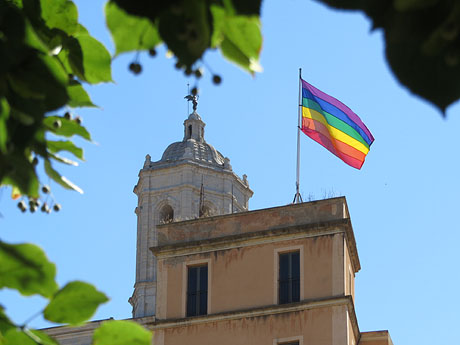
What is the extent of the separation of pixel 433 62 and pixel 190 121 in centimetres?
8333

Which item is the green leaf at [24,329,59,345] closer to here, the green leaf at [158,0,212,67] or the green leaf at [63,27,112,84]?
the green leaf at [63,27,112,84]

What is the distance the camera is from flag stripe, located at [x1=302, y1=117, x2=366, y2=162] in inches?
1268

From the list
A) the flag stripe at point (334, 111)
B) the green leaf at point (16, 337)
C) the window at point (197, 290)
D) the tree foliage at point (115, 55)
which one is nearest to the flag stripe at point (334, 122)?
the flag stripe at point (334, 111)

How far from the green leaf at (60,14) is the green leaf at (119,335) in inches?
32.3

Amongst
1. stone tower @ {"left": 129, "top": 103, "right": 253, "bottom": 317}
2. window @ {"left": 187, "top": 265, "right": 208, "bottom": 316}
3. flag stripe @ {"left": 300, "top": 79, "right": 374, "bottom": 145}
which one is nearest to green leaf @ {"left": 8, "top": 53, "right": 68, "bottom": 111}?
window @ {"left": 187, "top": 265, "right": 208, "bottom": 316}

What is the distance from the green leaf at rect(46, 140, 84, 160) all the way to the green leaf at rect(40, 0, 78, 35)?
0.29m

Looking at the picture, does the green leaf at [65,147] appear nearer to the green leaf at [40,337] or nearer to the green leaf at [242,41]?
the green leaf at [40,337]

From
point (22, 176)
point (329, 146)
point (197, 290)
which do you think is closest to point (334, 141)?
point (329, 146)

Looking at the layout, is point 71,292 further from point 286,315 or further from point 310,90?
point 310,90

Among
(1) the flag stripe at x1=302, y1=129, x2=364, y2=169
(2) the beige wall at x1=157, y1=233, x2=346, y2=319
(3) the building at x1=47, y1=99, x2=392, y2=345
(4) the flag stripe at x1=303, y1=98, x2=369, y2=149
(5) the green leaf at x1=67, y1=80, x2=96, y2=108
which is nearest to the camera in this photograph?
(5) the green leaf at x1=67, y1=80, x2=96, y2=108

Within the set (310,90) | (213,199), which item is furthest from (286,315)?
(213,199)

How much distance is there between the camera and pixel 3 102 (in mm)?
1983

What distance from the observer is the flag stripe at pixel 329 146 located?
105ft

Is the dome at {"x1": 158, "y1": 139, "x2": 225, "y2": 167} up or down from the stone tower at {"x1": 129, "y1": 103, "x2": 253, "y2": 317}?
up
